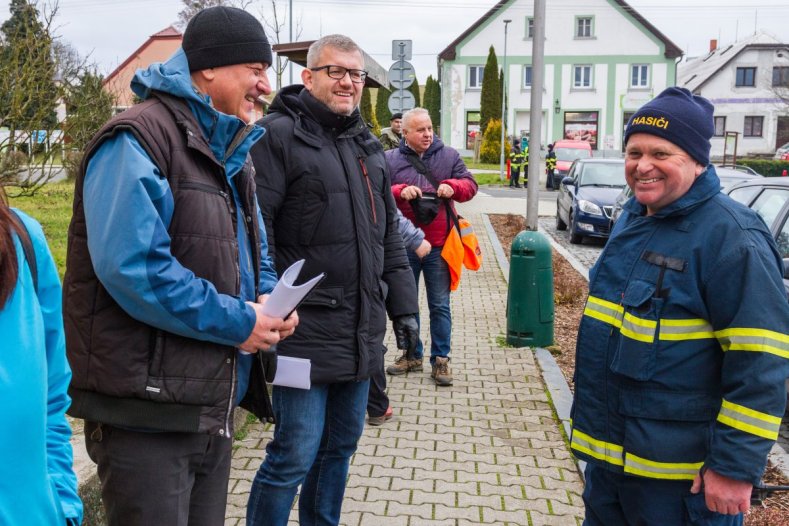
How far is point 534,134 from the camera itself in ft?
24.7

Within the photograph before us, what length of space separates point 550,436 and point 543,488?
0.85 meters

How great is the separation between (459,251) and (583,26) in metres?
52.8

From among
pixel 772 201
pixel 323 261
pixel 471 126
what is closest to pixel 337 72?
pixel 323 261

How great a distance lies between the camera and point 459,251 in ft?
20.5

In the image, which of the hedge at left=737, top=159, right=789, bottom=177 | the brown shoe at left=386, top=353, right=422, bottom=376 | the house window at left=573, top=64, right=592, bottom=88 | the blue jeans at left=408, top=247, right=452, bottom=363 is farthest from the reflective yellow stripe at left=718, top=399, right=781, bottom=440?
the house window at left=573, top=64, right=592, bottom=88

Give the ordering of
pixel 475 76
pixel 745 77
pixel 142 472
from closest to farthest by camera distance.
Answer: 1. pixel 142 472
2. pixel 475 76
3. pixel 745 77

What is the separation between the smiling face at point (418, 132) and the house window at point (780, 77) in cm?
5772

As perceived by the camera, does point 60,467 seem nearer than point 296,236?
Yes

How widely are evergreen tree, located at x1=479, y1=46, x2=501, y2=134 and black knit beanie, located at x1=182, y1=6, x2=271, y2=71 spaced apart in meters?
49.2

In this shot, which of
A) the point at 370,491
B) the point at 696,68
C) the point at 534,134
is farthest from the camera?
the point at 696,68

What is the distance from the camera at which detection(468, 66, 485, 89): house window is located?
182 ft

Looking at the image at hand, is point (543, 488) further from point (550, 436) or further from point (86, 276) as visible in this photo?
point (86, 276)

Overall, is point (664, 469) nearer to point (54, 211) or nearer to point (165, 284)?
point (165, 284)

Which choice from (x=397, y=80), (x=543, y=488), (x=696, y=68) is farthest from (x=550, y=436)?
(x=696, y=68)
